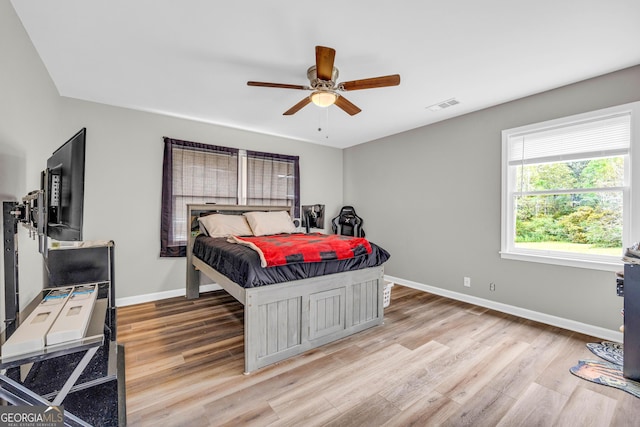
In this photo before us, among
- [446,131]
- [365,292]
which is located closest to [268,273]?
[365,292]

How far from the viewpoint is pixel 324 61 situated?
2035mm

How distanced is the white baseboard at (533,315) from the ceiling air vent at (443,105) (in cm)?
245

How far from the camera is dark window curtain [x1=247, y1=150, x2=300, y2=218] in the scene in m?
4.47

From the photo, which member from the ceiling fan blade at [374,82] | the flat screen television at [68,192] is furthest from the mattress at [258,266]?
the ceiling fan blade at [374,82]

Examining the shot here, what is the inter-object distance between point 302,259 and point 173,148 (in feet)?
8.67

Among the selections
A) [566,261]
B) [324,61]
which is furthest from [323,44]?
[566,261]

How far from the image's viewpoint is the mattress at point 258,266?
2.15 m

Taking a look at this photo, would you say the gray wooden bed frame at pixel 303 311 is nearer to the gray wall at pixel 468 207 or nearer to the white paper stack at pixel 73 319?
the white paper stack at pixel 73 319

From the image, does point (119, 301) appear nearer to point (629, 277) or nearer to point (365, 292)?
point (365, 292)

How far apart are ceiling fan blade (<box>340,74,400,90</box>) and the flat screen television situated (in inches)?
70.2

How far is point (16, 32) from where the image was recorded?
6.05 feet

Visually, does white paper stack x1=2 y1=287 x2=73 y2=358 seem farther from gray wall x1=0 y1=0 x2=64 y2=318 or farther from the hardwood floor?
the hardwood floor

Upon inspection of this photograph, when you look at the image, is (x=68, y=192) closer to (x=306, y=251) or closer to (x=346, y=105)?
(x=306, y=251)

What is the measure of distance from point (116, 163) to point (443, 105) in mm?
4071
